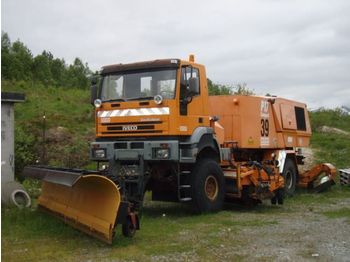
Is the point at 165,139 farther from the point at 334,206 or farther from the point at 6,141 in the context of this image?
the point at 334,206

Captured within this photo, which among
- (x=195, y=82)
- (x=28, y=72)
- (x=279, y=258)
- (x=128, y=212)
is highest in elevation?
(x=28, y=72)

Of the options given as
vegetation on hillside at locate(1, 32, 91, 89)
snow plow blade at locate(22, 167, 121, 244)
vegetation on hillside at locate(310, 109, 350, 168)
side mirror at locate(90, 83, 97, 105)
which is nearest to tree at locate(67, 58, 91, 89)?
vegetation on hillside at locate(1, 32, 91, 89)

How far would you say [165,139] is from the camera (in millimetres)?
10992

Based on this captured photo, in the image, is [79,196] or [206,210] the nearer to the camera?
[79,196]

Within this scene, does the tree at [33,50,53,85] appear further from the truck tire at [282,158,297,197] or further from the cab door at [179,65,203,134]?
the cab door at [179,65,203,134]

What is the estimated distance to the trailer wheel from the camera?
8.41 meters

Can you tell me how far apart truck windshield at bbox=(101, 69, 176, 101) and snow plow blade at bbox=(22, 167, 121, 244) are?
2.48m

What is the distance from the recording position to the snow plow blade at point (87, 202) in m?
8.00

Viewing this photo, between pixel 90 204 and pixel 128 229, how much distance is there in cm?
79

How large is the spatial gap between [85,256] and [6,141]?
216 inches

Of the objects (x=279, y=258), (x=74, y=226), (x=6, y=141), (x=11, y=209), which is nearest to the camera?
(x=279, y=258)

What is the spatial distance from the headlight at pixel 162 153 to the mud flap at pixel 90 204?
1.99 m

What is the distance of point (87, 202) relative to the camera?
891 cm

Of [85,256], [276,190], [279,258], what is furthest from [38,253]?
[276,190]
